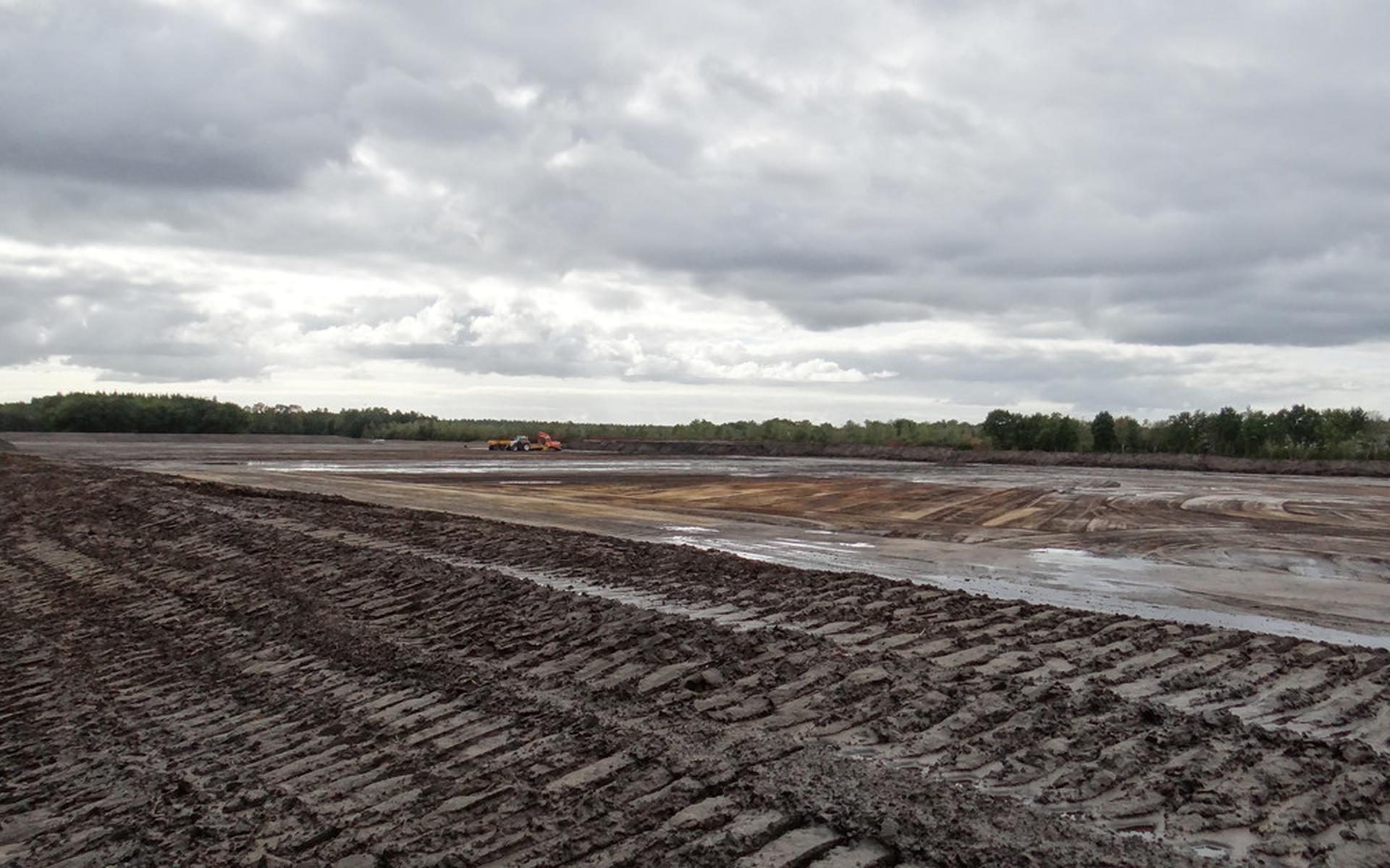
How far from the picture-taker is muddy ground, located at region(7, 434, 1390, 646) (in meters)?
10.9

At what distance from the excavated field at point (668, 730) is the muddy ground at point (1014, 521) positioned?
92.4 inches

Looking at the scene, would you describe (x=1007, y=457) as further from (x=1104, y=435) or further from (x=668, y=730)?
(x=668, y=730)

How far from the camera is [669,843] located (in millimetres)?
4109

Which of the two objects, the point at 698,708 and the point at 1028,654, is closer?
the point at 698,708

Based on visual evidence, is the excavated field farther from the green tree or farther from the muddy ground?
the green tree

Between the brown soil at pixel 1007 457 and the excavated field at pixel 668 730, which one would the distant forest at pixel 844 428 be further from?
the excavated field at pixel 668 730

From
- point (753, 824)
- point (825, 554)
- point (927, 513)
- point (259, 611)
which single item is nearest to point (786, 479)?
point (927, 513)

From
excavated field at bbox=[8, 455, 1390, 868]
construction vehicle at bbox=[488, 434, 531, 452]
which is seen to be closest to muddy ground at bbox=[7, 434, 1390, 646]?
excavated field at bbox=[8, 455, 1390, 868]

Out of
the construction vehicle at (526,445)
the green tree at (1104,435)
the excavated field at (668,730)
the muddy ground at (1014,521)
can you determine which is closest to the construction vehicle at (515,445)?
the construction vehicle at (526,445)

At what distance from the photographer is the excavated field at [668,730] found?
13.9 feet

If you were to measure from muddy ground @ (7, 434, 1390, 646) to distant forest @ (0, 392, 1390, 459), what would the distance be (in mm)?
12956

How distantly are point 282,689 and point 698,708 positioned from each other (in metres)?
3.04

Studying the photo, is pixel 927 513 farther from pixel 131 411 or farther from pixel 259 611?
pixel 131 411

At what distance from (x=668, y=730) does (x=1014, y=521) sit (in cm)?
1549
